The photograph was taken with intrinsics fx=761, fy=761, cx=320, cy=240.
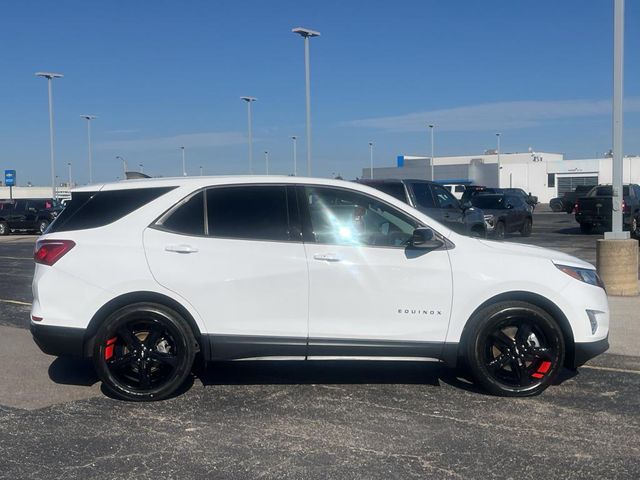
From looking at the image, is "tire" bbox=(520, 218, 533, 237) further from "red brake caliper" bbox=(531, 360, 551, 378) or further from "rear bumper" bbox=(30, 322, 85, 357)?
"rear bumper" bbox=(30, 322, 85, 357)

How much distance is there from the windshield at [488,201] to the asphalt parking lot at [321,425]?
59.9 feet

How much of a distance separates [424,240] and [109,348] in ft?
8.62

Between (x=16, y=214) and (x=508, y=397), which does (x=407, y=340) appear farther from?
(x=16, y=214)

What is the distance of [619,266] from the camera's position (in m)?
11.3

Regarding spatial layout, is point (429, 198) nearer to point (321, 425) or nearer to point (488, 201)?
point (488, 201)

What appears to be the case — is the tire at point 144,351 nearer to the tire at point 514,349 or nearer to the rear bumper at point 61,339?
the rear bumper at point 61,339

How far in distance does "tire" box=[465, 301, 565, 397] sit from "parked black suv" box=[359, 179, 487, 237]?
8.72m

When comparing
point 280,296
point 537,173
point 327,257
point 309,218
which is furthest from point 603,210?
point 537,173

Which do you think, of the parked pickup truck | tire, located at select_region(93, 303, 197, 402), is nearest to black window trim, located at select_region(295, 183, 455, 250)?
tire, located at select_region(93, 303, 197, 402)

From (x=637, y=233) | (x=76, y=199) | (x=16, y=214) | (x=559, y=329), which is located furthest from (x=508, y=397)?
(x=16, y=214)

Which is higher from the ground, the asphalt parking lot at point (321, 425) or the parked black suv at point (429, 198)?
the parked black suv at point (429, 198)

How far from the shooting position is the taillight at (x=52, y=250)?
598 cm

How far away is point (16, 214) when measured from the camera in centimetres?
3503

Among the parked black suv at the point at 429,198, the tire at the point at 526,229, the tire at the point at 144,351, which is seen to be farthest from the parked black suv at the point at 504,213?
the tire at the point at 144,351
